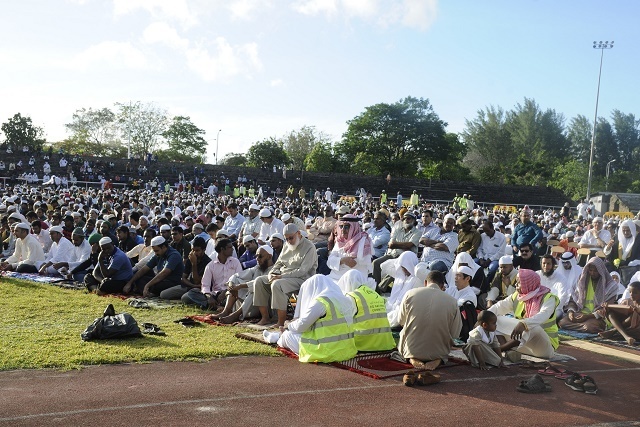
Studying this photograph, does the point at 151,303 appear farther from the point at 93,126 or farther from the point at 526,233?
the point at 93,126

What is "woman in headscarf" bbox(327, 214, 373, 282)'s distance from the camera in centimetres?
927

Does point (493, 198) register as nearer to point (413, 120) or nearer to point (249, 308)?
point (413, 120)

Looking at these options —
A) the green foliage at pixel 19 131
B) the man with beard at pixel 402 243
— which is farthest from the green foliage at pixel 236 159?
the man with beard at pixel 402 243

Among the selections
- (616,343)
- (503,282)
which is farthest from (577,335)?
(503,282)

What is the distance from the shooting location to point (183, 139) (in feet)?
225

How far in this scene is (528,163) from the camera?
60.0 metres

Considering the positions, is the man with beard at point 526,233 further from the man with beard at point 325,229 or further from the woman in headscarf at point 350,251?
the man with beard at point 325,229

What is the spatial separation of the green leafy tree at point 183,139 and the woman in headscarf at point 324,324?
208ft

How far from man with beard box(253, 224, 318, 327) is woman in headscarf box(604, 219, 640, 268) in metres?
6.07

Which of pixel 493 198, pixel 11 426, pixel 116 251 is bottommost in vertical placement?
pixel 11 426

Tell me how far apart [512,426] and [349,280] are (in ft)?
8.64

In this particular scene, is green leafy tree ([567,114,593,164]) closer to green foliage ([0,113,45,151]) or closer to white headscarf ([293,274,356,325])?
green foliage ([0,113,45,151])

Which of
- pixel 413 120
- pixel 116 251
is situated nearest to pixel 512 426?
pixel 116 251

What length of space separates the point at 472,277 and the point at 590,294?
2215 millimetres
